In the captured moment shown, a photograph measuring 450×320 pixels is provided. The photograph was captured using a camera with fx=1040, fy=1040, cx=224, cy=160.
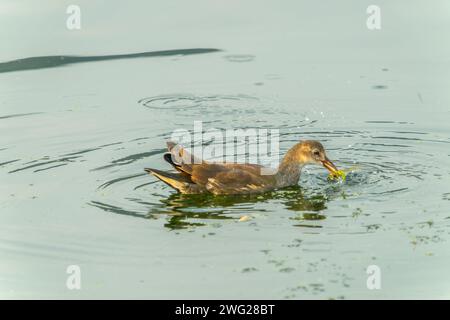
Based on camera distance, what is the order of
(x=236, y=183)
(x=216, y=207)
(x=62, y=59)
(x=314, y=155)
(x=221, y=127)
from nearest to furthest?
1. (x=216, y=207)
2. (x=236, y=183)
3. (x=314, y=155)
4. (x=221, y=127)
5. (x=62, y=59)

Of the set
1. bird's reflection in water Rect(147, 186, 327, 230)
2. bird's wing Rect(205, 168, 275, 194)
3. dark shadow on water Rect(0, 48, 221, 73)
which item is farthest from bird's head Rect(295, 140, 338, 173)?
dark shadow on water Rect(0, 48, 221, 73)

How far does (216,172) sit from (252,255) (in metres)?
2.94

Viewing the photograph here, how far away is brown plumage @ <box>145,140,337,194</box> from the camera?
1283 centimetres

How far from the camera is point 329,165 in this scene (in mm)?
13414

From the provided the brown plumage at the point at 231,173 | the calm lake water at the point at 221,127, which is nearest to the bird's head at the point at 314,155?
the brown plumage at the point at 231,173

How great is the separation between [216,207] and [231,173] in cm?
100

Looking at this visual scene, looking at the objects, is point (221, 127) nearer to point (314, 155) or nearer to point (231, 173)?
point (314, 155)

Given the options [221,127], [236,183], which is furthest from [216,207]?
[221,127]

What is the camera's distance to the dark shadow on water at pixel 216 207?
11516 millimetres

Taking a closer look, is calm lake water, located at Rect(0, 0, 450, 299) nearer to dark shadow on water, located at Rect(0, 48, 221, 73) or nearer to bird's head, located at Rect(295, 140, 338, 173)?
dark shadow on water, located at Rect(0, 48, 221, 73)

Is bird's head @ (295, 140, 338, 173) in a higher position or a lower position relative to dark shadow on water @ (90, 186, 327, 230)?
higher

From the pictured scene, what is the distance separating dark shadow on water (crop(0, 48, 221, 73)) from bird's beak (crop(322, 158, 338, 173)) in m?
5.60
